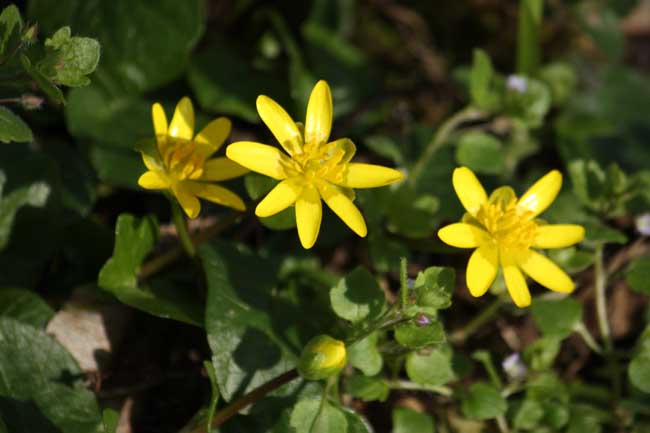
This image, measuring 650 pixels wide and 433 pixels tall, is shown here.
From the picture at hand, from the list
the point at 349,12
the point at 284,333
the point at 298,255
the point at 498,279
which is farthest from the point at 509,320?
the point at 349,12

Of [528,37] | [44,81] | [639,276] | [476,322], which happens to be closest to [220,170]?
[44,81]

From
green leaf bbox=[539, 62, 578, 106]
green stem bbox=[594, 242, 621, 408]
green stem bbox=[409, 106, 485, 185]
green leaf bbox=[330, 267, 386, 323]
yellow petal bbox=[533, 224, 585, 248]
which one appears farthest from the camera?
green leaf bbox=[539, 62, 578, 106]

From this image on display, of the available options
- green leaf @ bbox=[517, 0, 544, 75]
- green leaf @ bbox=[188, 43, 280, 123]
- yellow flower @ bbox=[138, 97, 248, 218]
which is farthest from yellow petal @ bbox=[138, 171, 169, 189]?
green leaf @ bbox=[517, 0, 544, 75]

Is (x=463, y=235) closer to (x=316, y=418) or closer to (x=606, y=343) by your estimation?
(x=316, y=418)

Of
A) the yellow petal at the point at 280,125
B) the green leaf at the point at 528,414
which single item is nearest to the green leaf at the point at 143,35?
the yellow petal at the point at 280,125

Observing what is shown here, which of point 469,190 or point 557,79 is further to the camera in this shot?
point 557,79

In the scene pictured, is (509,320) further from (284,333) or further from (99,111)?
(99,111)

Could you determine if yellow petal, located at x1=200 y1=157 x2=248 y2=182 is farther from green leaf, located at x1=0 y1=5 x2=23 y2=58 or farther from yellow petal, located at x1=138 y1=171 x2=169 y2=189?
green leaf, located at x1=0 y1=5 x2=23 y2=58

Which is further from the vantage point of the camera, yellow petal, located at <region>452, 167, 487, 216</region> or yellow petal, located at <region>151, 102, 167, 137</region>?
yellow petal, located at <region>452, 167, 487, 216</region>
